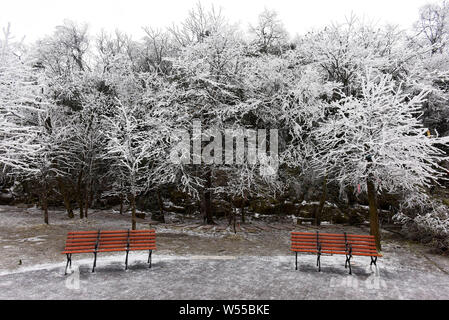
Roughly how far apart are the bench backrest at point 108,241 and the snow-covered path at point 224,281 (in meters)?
0.49

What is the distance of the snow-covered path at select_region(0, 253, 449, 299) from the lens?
5555mm

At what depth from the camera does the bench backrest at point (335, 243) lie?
7160mm

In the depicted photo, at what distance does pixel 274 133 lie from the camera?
12.9 m

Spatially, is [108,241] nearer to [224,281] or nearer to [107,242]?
[107,242]

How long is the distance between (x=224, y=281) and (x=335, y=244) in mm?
3116

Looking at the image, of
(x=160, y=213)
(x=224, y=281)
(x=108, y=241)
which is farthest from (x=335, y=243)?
(x=160, y=213)

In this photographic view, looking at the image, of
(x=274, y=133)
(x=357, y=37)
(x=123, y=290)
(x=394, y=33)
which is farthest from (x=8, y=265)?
(x=394, y=33)

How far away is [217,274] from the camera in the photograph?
679 centimetres

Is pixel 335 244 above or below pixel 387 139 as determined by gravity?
below

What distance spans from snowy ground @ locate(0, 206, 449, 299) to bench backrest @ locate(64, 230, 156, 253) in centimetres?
49

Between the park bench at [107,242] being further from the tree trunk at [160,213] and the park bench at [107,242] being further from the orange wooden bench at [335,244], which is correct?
the tree trunk at [160,213]

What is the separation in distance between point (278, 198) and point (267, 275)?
33.0 ft

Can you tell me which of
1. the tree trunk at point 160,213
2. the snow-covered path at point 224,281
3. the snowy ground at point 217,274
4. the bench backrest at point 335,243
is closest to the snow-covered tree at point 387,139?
the bench backrest at point 335,243
